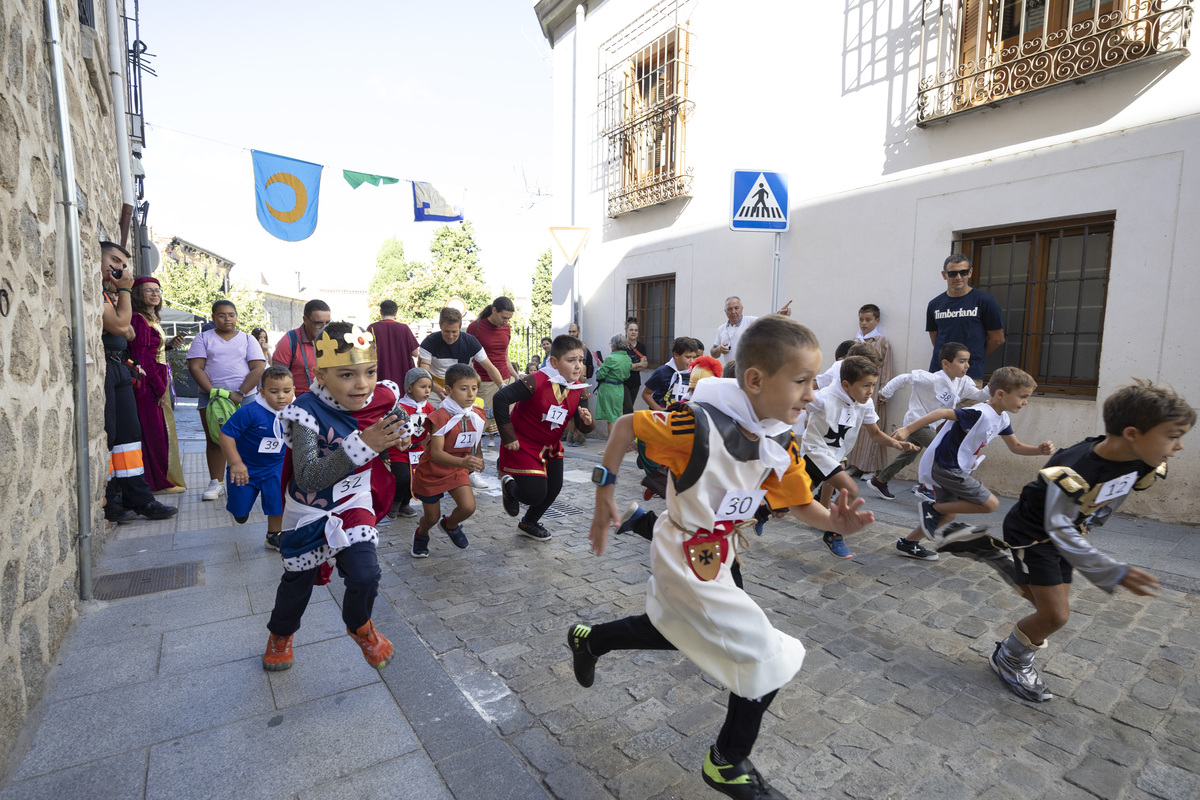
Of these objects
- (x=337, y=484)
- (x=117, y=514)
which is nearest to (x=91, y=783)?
(x=337, y=484)

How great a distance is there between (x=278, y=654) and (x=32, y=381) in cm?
157

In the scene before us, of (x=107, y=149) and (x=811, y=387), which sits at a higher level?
(x=107, y=149)

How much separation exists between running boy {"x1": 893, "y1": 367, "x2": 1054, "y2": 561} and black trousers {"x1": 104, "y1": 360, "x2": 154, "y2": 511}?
589cm

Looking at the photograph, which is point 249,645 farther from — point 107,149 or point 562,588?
point 107,149

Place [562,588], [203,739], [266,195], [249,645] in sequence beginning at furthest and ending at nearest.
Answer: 1. [266,195]
2. [562,588]
3. [249,645]
4. [203,739]

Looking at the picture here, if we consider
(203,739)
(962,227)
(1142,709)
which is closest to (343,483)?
(203,739)

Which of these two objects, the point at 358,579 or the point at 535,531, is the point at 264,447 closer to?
the point at 535,531

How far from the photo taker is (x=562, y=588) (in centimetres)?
397

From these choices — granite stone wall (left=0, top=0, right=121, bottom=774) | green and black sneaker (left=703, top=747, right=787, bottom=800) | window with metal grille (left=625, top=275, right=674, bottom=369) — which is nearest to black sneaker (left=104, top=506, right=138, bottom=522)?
granite stone wall (left=0, top=0, right=121, bottom=774)

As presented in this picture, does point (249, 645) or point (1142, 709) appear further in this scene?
point (249, 645)

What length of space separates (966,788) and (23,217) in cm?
426

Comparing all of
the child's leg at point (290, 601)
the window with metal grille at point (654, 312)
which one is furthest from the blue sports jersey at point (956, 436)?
the window with metal grille at point (654, 312)

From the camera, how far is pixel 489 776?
2.19m

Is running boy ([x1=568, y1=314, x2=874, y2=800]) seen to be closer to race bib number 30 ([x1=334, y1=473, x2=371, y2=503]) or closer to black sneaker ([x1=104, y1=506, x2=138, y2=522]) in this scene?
race bib number 30 ([x1=334, y1=473, x2=371, y2=503])
